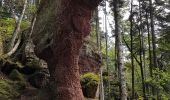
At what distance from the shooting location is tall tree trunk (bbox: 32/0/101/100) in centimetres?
1242

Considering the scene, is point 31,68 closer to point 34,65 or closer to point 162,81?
point 34,65

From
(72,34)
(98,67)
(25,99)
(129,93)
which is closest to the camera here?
(72,34)

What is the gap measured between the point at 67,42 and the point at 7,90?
4.15m

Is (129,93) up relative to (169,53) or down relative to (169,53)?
down

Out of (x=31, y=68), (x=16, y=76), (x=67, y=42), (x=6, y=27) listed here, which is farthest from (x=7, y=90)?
(x=6, y=27)

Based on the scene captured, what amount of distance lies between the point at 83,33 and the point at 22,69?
6.22m

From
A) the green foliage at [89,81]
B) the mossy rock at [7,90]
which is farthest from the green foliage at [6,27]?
the green foliage at [89,81]

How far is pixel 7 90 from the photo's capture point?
14.6 meters

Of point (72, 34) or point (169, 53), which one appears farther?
point (169, 53)

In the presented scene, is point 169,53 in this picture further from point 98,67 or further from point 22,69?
point 22,69

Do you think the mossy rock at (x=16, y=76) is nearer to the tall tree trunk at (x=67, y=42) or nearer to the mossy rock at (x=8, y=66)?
the mossy rock at (x=8, y=66)

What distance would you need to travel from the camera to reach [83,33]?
42.9 ft

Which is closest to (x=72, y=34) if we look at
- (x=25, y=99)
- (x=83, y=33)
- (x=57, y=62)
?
(x=83, y=33)

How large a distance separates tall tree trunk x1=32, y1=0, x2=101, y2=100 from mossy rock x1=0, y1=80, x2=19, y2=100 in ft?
7.38
